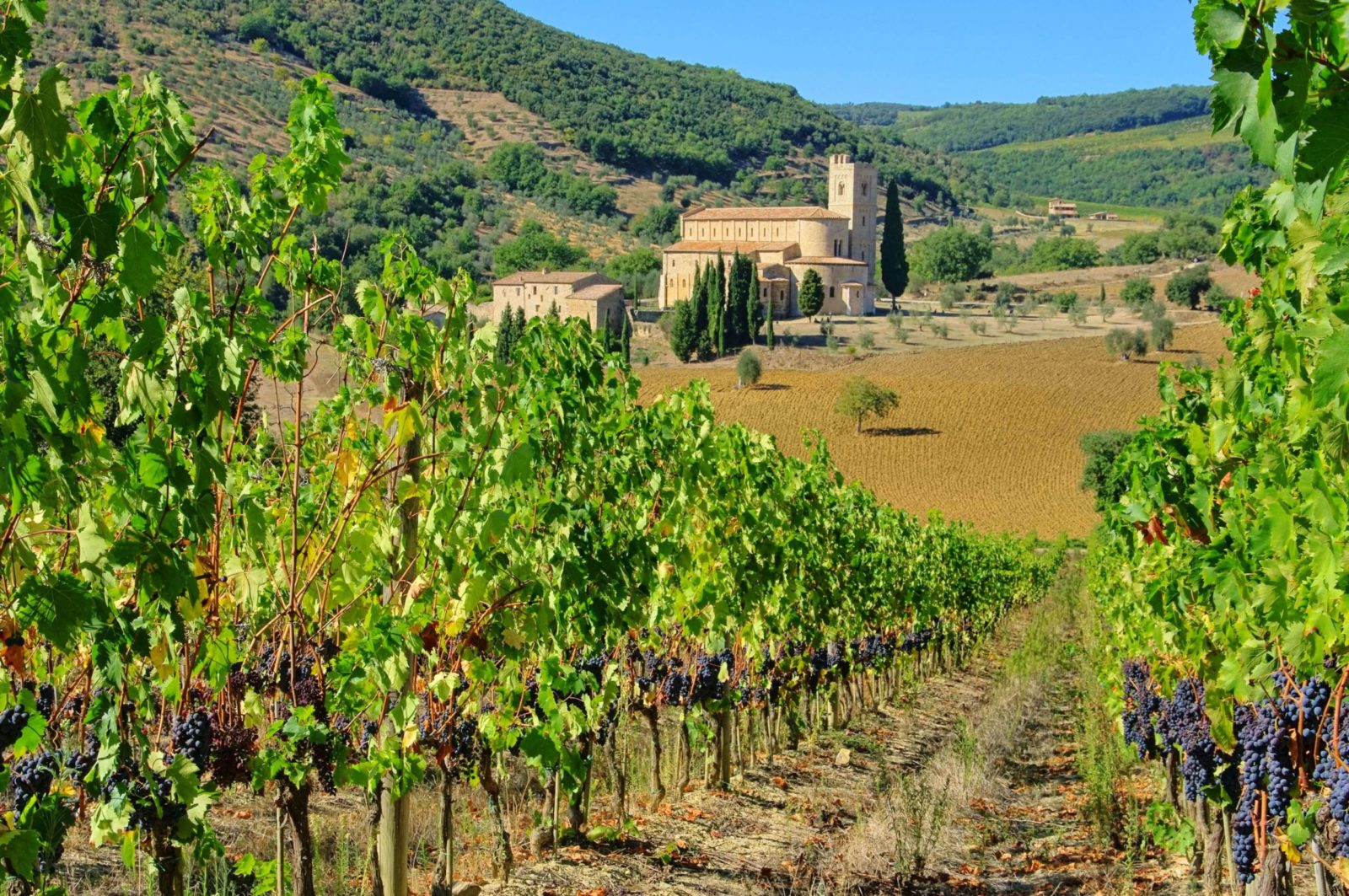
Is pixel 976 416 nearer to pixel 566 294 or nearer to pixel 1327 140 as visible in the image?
pixel 566 294

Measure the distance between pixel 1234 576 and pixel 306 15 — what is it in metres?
162

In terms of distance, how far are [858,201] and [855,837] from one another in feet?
304

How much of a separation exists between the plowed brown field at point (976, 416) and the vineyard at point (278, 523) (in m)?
37.6

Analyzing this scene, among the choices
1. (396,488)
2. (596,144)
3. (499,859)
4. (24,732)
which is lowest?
(499,859)

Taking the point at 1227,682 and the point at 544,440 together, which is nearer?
the point at 1227,682

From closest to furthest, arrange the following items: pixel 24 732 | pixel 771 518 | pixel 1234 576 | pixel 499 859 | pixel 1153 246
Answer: pixel 24 732 → pixel 1234 576 → pixel 499 859 → pixel 771 518 → pixel 1153 246

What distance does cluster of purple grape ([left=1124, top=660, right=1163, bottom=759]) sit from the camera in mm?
8484

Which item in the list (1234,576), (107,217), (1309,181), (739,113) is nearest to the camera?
(1309,181)

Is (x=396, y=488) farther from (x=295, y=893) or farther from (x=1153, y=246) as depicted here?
(x=1153, y=246)

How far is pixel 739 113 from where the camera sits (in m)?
178

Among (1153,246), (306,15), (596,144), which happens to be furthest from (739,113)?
(1153,246)

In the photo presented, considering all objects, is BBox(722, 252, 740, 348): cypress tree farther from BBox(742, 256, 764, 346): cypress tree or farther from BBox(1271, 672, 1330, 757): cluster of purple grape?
BBox(1271, 672, 1330, 757): cluster of purple grape

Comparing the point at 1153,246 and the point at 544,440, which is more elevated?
the point at 1153,246

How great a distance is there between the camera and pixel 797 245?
87812 millimetres
